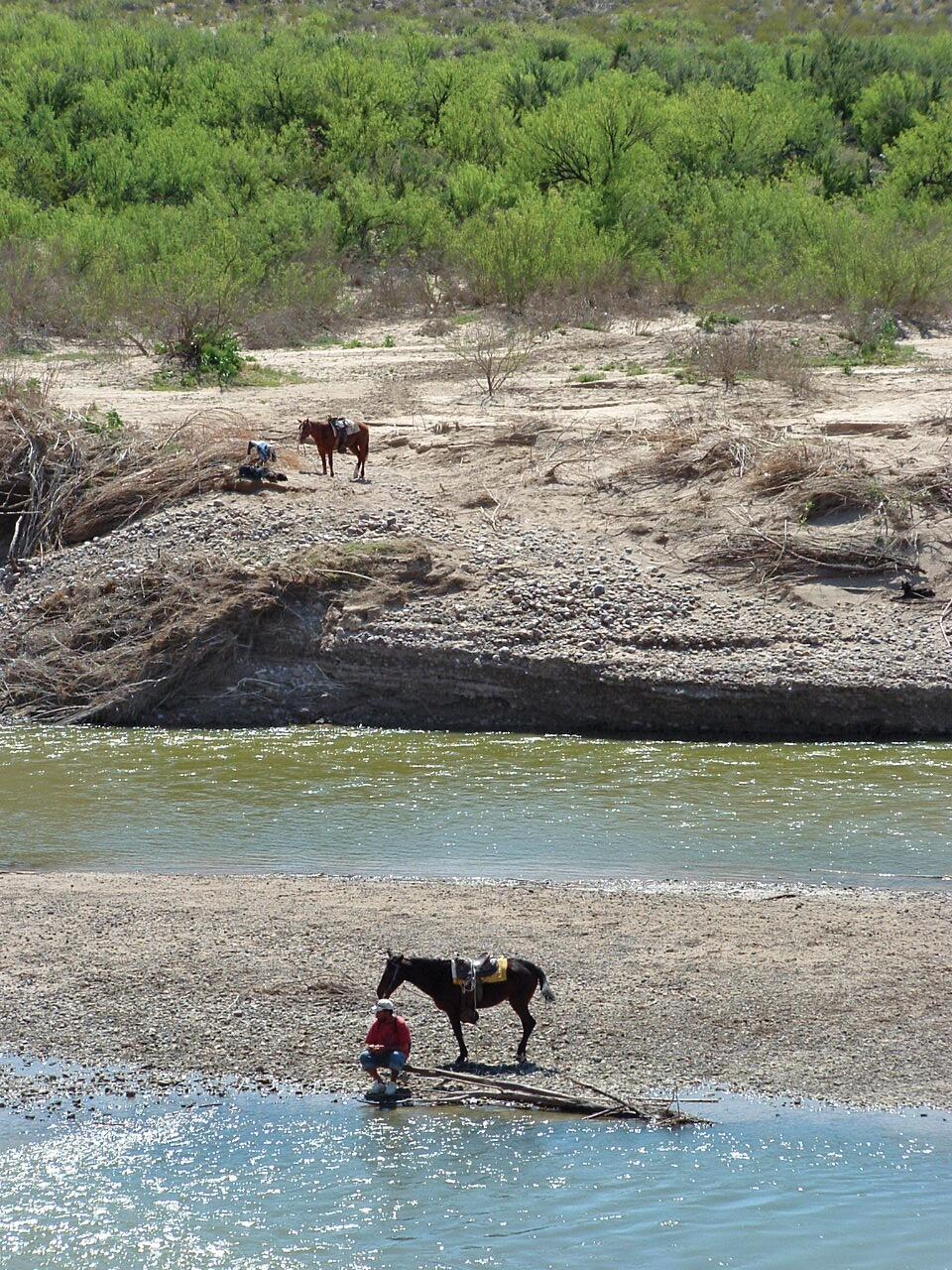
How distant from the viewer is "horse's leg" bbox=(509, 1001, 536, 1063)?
6297 millimetres

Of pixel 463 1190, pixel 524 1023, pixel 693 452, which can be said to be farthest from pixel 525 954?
pixel 693 452

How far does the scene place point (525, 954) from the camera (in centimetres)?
732

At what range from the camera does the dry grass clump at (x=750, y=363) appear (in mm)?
16359

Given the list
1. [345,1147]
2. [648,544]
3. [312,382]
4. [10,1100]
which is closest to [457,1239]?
[345,1147]

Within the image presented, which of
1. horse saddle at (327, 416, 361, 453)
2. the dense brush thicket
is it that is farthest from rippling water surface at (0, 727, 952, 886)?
the dense brush thicket

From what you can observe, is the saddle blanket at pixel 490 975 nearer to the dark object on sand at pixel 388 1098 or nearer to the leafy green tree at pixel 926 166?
the dark object on sand at pixel 388 1098

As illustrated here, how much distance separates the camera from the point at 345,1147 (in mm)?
5910

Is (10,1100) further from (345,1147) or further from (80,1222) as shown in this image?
(345,1147)

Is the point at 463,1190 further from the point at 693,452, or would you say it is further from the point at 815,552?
the point at 693,452

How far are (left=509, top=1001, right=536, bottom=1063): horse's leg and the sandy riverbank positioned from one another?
62 millimetres

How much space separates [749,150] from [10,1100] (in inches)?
991

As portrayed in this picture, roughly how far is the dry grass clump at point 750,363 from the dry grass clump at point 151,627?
209 inches

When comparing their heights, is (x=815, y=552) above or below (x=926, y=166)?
below

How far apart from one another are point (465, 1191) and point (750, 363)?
12.5 m
